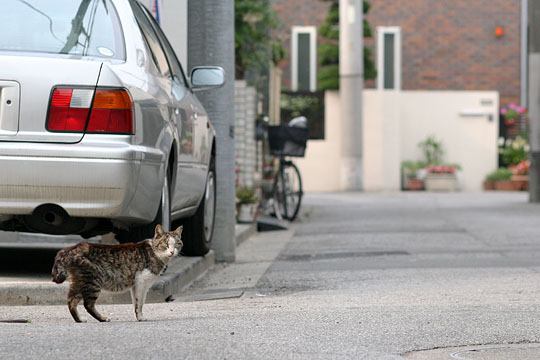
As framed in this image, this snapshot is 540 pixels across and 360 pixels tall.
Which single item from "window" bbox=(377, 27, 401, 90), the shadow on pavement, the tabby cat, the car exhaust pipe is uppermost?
"window" bbox=(377, 27, 401, 90)

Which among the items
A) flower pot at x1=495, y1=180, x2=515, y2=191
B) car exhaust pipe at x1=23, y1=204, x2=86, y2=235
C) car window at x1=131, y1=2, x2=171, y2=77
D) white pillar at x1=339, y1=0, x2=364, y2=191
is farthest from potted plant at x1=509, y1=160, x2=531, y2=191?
car exhaust pipe at x1=23, y1=204, x2=86, y2=235

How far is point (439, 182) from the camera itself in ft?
115

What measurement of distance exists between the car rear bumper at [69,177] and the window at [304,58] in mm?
31425

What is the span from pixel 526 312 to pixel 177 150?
103 inches

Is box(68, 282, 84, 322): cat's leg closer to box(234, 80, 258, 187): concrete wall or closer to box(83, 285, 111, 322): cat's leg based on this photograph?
box(83, 285, 111, 322): cat's leg

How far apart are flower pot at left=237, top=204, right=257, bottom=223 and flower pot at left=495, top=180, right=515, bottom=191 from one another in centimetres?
1981

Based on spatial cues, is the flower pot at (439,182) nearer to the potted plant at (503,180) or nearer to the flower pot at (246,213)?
the potted plant at (503,180)

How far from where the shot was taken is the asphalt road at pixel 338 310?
19.1 feet

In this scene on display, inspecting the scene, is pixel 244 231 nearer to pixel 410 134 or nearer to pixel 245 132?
pixel 245 132

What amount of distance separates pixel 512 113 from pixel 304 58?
19.8 feet

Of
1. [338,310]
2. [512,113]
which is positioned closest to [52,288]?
[338,310]

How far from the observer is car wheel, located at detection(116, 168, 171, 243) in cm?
826

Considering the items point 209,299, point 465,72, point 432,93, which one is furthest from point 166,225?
point 465,72

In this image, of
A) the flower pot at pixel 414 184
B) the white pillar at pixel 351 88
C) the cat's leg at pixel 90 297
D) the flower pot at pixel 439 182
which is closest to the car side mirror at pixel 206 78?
the cat's leg at pixel 90 297
